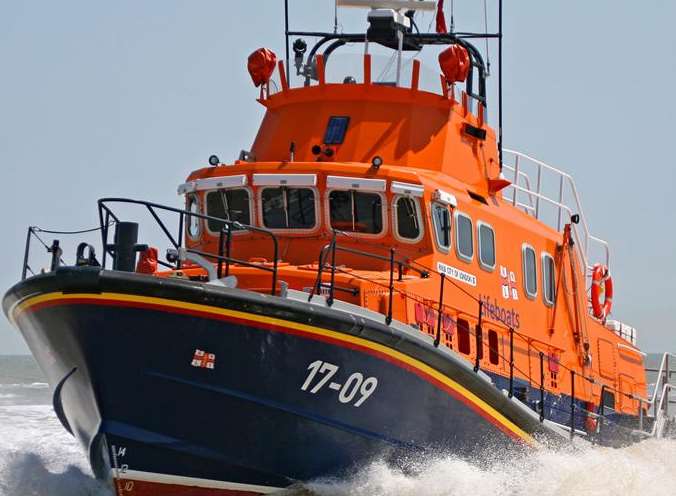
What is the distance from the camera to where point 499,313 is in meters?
11.0

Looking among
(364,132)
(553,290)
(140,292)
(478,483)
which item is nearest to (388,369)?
(478,483)

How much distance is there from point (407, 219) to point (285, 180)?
1175mm

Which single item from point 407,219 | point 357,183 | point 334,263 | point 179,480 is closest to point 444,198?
point 407,219

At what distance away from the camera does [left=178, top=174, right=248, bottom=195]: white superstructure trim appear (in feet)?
34.6

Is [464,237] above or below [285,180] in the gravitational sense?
below

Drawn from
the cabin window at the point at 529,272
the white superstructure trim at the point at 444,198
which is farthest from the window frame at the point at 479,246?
the cabin window at the point at 529,272

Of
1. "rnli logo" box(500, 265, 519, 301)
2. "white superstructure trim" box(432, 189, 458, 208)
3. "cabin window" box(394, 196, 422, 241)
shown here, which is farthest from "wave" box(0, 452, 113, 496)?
"rnli logo" box(500, 265, 519, 301)

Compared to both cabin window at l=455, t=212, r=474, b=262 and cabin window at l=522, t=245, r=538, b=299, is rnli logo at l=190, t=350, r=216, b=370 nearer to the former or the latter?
cabin window at l=455, t=212, r=474, b=262

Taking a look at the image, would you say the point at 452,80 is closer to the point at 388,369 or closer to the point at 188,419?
the point at 388,369

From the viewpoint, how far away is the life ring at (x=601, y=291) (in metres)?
13.8

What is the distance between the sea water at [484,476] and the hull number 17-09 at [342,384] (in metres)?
0.64

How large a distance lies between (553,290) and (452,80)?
8.37ft

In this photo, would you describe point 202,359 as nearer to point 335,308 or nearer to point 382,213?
point 335,308

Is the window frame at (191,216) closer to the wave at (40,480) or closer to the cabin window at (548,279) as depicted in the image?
the wave at (40,480)
